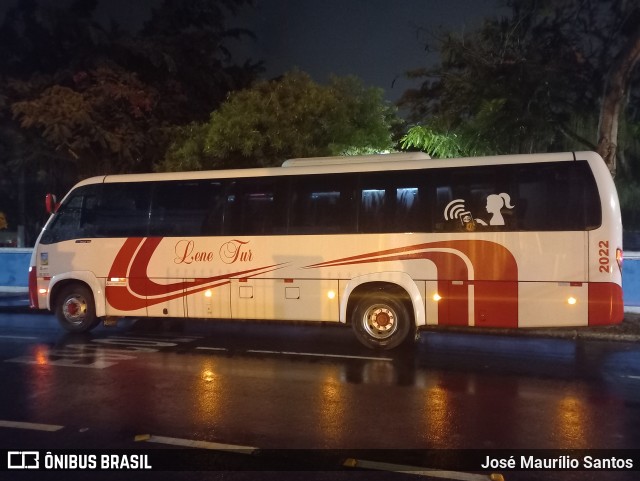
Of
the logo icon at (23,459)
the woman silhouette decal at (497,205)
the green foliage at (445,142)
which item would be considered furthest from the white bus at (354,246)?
the logo icon at (23,459)

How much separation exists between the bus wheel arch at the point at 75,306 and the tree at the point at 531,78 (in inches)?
313

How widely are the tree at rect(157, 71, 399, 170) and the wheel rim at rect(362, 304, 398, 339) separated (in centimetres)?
591

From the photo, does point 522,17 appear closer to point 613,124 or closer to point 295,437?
point 613,124

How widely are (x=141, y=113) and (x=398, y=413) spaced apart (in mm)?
13155

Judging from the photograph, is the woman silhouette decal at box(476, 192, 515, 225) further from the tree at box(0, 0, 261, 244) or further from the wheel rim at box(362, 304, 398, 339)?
the tree at box(0, 0, 261, 244)

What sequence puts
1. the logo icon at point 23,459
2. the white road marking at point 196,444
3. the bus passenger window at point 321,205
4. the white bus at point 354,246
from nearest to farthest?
the logo icon at point 23,459
the white road marking at point 196,444
the white bus at point 354,246
the bus passenger window at point 321,205

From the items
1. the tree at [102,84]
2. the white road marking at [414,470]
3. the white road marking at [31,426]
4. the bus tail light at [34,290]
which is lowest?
the white road marking at [414,470]

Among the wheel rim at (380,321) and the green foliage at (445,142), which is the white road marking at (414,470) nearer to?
the wheel rim at (380,321)

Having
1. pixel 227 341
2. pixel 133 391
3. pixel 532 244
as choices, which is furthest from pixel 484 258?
pixel 133 391

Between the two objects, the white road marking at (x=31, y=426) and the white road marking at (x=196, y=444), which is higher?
the white road marking at (x=31, y=426)

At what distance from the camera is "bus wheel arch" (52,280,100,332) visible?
38.7ft

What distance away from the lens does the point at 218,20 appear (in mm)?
20641

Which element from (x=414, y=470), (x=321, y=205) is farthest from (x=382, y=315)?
(x=414, y=470)

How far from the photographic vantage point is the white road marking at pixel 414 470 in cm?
490
